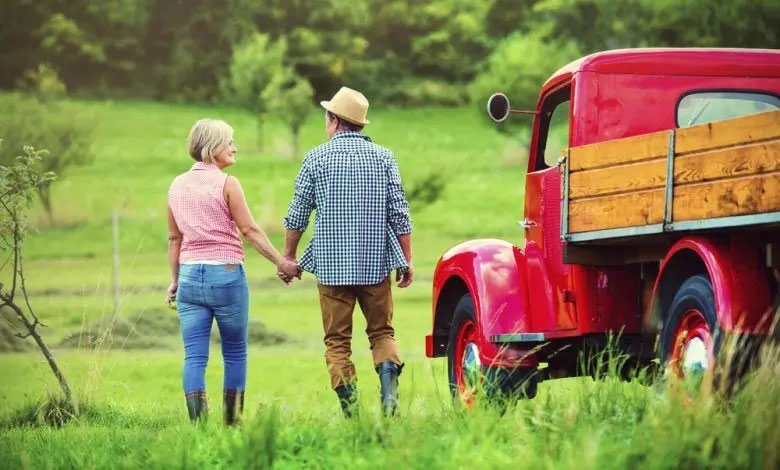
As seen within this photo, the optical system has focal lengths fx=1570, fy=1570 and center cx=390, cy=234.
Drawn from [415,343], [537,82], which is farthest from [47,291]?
[537,82]

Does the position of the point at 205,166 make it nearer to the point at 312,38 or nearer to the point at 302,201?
the point at 302,201

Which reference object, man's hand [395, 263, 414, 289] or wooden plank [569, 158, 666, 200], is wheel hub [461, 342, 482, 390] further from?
wooden plank [569, 158, 666, 200]

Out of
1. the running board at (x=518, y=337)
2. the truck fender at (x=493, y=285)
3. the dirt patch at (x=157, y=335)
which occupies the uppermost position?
the truck fender at (x=493, y=285)

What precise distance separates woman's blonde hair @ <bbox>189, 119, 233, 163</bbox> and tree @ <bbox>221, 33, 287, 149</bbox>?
3093cm

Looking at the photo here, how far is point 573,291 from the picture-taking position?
738 cm

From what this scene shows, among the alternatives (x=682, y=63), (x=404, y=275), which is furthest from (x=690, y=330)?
(x=682, y=63)

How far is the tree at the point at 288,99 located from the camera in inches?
1494

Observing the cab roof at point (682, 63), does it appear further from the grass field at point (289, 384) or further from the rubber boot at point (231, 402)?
the rubber boot at point (231, 402)

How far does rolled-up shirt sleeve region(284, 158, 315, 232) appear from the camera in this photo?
24.0 feet

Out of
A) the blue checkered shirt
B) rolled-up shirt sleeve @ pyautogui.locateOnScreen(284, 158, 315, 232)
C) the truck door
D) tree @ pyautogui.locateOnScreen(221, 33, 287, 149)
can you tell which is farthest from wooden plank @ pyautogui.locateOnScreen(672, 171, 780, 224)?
tree @ pyautogui.locateOnScreen(221, 33, 287, 149)

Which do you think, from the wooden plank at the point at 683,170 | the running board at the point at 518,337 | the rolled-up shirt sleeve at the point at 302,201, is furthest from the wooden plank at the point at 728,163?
the rolled-up shirt sleeve at the point at 302,201

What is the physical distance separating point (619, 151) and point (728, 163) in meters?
0.92

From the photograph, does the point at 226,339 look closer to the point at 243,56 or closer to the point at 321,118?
the point at 243,56

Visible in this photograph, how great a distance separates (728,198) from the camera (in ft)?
19.0
